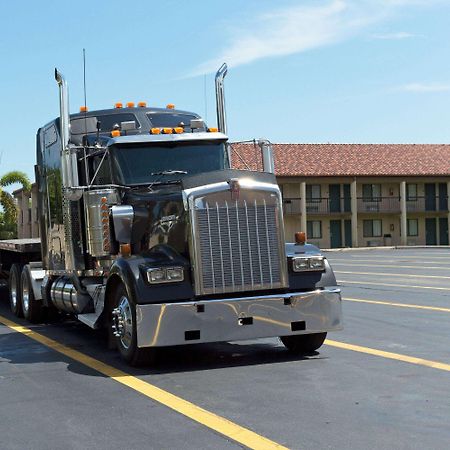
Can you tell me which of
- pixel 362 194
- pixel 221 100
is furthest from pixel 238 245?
pixel 362 194

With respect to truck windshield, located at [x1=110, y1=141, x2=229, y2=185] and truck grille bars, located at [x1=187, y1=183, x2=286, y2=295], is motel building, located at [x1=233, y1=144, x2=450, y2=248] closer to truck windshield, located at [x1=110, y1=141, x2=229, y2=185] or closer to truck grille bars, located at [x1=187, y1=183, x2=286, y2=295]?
truck windshield, located at [x1=110, y1=141, x2=229, y2=185]

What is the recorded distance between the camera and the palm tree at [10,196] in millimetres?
58209

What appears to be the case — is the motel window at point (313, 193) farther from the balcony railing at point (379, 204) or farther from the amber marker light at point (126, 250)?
the amber marker light at point (126, 250)

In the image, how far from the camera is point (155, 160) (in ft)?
34.4

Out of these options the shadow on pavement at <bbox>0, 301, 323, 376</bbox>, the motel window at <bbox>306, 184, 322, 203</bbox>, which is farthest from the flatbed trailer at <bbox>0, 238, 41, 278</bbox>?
the motel window at <bbox>306, 184, 322, 203</bbox>

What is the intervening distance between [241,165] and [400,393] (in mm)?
4035

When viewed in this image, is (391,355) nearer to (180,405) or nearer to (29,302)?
(180,405)

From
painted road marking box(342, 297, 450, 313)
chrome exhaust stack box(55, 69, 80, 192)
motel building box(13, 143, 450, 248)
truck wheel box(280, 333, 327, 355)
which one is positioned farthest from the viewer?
motel building box(13, 143, 450, 248)

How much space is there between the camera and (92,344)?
1133 centimetres

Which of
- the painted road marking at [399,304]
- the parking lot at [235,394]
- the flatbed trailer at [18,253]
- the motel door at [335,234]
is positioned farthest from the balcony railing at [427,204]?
the parking lot at [235,394]

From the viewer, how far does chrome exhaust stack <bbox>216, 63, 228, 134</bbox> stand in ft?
39.1

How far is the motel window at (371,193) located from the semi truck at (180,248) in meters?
57.5

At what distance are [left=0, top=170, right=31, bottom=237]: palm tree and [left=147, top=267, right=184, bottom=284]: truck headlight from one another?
48257mm

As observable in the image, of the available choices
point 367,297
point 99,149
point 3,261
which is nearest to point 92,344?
point 99,149
